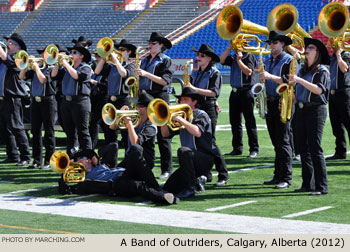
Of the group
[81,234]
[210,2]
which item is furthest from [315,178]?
[210,2]

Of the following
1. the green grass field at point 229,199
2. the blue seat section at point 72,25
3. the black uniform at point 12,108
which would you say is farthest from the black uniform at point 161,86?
the blue seat section at point 72,25

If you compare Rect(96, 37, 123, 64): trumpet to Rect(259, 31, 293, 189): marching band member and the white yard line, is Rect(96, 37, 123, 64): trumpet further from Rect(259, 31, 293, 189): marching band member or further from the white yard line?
the white yard line

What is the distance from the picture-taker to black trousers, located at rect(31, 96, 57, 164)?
10727mm

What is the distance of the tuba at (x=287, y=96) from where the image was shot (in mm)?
8336

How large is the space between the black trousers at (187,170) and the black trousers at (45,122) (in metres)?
2.99

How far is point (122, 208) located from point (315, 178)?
2.22 meters

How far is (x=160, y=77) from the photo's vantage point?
→ 9.71 meters

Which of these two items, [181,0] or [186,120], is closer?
[186,120]

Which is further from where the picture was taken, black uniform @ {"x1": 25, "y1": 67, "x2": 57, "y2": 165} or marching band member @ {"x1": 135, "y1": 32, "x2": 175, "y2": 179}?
black uniform @ {"x1": 25, "y1": 67, "x2": 57, "y2": 165}

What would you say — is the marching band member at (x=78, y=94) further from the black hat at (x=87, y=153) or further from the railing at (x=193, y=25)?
the railing at (x=193, y=25)

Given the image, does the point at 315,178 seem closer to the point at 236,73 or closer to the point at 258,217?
the point at 258,217

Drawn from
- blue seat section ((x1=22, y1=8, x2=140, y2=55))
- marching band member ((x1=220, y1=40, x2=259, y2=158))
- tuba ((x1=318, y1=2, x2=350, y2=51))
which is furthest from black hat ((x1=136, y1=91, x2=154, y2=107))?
blue seat section ((x1=22, y1=8, x2=140, y2=55))

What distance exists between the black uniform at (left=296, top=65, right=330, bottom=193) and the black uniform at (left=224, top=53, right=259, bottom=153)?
3193 mm

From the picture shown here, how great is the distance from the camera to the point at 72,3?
43.2 metres
